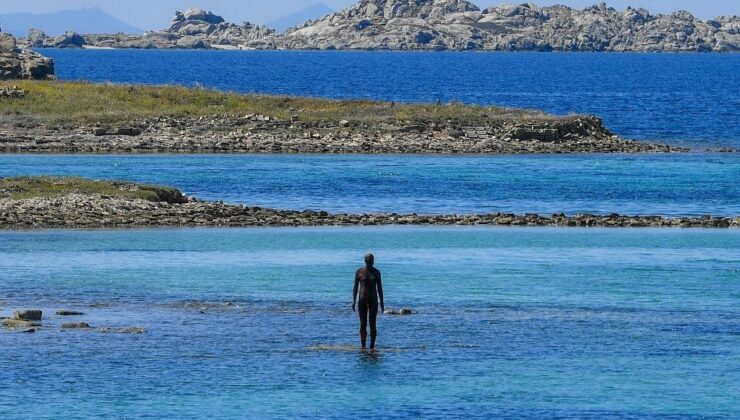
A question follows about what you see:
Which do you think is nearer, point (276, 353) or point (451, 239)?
point (276, 353)

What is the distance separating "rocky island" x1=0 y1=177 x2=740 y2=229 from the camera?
5094cm

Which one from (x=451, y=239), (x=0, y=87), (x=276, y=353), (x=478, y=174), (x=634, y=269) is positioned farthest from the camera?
(x=0, y=87)

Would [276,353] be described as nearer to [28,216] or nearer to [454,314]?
[454,314]

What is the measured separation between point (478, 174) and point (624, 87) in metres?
125

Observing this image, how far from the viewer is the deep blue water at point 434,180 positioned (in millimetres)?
60812

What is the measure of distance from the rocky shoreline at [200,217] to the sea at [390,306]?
1189mm

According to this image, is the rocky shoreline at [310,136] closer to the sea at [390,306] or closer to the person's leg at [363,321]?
the sea at [390,306]

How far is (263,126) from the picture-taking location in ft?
282

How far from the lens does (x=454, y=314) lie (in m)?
35.4

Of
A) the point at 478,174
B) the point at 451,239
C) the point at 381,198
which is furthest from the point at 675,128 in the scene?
the point at 451,239

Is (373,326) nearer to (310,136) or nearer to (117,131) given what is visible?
(310,136)

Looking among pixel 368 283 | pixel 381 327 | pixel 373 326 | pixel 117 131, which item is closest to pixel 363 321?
pixel 373 326

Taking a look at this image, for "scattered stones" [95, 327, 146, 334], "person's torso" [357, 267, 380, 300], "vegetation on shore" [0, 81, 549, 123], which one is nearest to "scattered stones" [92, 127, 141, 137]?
"vegetation on shore" [0, 81, 549, 123]

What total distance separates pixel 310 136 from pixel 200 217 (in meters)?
31.2
